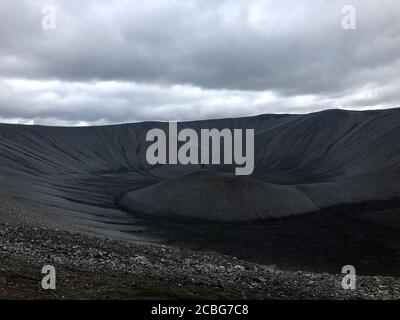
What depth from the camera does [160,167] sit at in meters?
93.0

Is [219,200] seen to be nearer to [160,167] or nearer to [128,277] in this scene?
[128,277]

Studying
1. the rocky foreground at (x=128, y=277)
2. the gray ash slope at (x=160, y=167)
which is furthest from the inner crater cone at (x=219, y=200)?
the rocky foreground at (x=128, y=277)

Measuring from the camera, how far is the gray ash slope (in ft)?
143

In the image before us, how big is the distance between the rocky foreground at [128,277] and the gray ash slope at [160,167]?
13.9 metres

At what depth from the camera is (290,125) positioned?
10862 cm

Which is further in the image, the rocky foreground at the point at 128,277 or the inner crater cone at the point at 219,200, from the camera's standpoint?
the inner crater cone at the point at 219,200

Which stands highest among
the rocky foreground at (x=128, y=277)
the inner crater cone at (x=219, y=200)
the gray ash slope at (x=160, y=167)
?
the gray ash slope at (x=160, y=167)

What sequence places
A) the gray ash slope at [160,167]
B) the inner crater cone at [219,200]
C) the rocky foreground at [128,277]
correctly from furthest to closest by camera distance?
the gray ash slope at [160,167]
the inner crater cone at [219,200]
the rocky foreground at [128,277]

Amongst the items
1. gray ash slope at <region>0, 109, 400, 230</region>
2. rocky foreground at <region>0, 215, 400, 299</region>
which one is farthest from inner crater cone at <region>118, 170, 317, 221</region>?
rocky foreground at <region>0, 215, 400, 299</region>

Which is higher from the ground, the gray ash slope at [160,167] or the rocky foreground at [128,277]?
the gray ash slope at [160,167]

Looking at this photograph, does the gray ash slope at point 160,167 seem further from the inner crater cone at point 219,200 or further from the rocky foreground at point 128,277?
the rocky foreground at point 128,277

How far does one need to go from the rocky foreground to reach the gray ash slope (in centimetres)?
1389

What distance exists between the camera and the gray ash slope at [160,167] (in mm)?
43562
